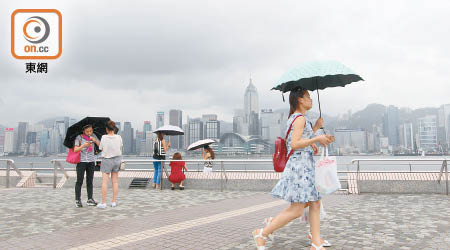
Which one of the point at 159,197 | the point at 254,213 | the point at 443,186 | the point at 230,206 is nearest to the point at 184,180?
the point at 159,197

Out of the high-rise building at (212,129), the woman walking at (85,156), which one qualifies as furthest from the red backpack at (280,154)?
the high-rise building at (212,129)

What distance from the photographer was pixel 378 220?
517 cm

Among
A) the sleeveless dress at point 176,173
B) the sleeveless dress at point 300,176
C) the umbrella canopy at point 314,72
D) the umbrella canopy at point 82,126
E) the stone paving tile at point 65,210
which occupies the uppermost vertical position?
the umbrella canopy at point 314,72

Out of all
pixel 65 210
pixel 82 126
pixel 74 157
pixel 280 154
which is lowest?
pixel 65 210

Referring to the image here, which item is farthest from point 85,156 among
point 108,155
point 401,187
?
point 401,187

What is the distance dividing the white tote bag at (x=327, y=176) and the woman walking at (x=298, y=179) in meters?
0.10

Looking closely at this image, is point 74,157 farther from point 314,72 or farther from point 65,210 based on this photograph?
point 314,72

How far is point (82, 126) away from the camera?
692 cm

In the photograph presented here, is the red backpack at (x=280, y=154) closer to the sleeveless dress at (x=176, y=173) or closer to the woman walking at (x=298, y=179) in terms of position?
the woman walking at (x=298, y=179)

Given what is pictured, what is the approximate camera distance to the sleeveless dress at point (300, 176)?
345cm

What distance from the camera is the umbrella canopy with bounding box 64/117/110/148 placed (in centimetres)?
671

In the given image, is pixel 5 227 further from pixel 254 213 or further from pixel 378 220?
pixel 378 220

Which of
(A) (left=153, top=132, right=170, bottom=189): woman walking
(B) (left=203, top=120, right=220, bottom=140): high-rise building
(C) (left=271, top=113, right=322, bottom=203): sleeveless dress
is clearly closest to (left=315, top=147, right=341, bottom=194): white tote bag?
(C) (left=271, top=113, right=322, bottom=203): sleeveless dress

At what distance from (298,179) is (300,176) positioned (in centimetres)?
4
